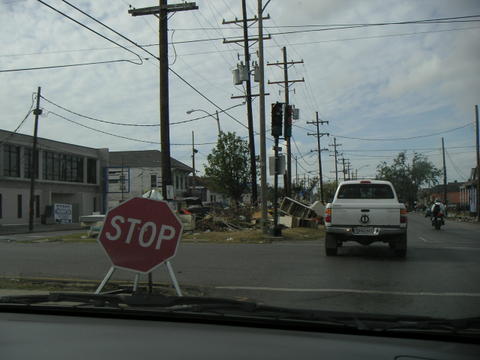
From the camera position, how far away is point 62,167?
155 ft

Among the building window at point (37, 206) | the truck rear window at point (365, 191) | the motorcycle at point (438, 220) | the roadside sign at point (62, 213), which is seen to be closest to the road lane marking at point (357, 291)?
the truck rear window at point (365, 191)

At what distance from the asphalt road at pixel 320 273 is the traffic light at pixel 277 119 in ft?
13.7

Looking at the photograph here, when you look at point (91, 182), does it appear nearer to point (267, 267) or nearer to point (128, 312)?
point (267, 267)

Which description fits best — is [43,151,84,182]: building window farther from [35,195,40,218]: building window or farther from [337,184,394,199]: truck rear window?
[337,184,394,199]: truck rear window

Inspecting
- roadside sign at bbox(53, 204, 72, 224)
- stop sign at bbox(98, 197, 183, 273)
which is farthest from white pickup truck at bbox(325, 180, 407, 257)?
roadside sign at bbox(53, 204, 72, 224)

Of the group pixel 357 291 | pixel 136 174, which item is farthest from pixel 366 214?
pixel 136 174

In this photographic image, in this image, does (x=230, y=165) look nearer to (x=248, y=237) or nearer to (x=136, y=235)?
(x=248, y=237)

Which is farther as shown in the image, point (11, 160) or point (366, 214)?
point (11, 160)

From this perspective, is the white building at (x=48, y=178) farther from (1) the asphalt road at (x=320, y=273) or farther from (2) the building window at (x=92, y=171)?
(1) the asphalt road at (x=320, y=273)

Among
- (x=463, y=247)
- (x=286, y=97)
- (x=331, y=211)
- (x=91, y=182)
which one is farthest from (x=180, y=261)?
(x=91, y=182)

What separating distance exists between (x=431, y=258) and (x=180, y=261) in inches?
229

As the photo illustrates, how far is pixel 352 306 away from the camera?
6.55 metres

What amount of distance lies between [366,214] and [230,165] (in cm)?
2478

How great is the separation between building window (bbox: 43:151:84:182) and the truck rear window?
37233 millimetres
